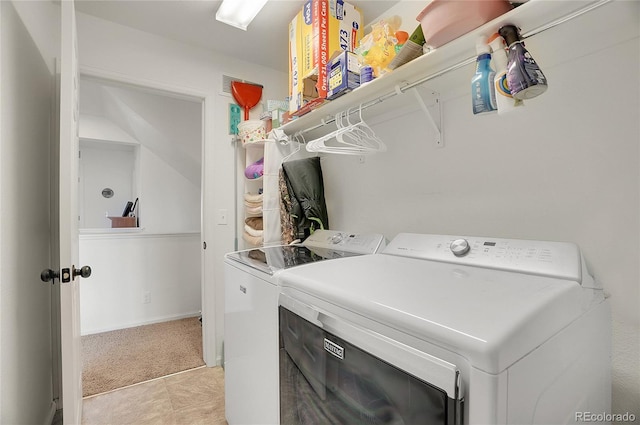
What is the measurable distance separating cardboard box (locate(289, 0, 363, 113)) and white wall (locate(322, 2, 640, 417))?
25.3 inches

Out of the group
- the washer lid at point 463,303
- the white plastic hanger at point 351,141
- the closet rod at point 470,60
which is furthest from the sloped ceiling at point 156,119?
the washer lid at point 463,303

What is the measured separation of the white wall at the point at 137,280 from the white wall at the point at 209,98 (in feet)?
4.06

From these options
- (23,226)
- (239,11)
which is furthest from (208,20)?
(23,226)

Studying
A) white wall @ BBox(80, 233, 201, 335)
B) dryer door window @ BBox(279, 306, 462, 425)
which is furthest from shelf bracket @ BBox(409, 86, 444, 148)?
white wall @ BBox(80, 233, 201, 335)

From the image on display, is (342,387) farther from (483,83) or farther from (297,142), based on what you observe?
(297,142)

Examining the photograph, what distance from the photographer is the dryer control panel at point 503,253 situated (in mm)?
822

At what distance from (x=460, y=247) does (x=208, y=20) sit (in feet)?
6.72

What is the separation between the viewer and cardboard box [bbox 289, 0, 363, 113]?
5.11 feet

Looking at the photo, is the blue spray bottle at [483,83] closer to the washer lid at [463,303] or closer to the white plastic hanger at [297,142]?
the washer lid at [463,303]

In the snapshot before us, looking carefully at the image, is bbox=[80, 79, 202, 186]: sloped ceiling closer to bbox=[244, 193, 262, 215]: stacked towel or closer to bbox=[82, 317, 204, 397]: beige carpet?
bbox=[244, 193, 262, 215]: stacked towel

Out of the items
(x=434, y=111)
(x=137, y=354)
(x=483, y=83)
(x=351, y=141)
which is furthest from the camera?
(x=137, y=354)

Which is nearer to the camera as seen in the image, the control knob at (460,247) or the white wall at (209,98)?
the control knob at (460,247)

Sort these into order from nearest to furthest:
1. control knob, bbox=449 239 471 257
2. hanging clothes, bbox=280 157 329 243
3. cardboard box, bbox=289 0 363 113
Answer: control knob, bbox=449 239 471 257 < cardboard box, bbox=289 0 363 113 < hanging clothes, bbox=280 157 329 243

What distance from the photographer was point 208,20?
1939 mm
